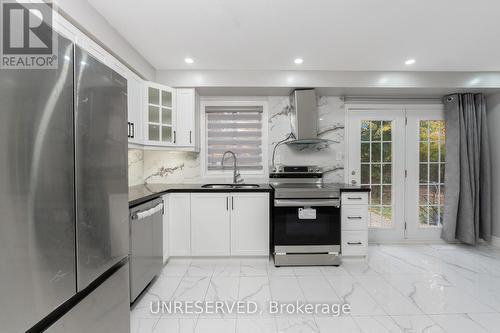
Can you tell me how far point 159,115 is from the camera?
276cm

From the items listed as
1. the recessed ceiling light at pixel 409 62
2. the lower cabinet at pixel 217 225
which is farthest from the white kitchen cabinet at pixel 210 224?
the recessed ceiling light at pixel 409 62

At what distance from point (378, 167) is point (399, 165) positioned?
0.31m

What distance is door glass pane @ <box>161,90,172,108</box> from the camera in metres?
2.79

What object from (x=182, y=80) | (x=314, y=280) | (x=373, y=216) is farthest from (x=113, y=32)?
(x=373, y=216)

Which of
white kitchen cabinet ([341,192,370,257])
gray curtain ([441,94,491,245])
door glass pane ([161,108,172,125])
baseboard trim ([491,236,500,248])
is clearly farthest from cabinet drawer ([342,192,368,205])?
door glass pane ([161,108,172,125])

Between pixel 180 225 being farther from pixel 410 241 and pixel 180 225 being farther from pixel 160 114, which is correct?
pixel 410 241

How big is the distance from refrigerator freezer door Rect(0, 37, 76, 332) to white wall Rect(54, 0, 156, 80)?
102 cm

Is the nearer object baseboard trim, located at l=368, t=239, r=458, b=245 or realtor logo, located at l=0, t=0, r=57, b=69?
realtor logo, located at l=0, t=0, r=57, b=69

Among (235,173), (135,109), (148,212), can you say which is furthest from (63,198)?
(235,173)

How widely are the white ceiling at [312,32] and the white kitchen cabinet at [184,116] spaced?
35cm

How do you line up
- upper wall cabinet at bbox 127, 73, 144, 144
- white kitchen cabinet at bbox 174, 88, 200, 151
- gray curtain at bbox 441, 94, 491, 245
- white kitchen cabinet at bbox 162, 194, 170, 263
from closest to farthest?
upper wall cabinet at bbox 127, 73, 144, 144 → white kitchen cabinet at bbox 162, 194, 170, 263 → white kitchen cabinet at bbox 174, 88, 200, 151 → gray curtain at bbox 441, 94, 491, 245

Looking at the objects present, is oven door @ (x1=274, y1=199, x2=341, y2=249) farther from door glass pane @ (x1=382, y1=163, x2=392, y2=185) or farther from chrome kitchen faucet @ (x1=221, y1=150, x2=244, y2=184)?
door glass pane @ (x1=382, y1=163, x2=392, y2=185)

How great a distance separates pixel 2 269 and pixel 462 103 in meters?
4.69

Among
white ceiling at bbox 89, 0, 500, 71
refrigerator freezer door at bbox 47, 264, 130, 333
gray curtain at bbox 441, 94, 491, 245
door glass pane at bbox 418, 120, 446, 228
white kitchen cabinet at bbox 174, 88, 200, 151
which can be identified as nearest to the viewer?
refrigerator freezer door at bbox 47, 264, 130, 333
